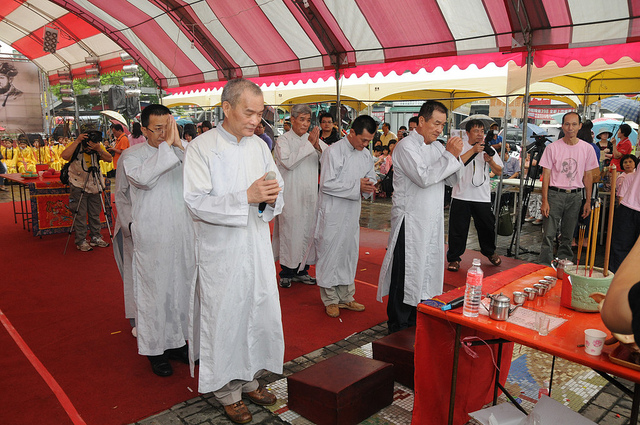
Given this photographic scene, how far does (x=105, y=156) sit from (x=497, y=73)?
7.52 m

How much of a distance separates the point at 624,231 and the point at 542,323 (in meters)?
3.14

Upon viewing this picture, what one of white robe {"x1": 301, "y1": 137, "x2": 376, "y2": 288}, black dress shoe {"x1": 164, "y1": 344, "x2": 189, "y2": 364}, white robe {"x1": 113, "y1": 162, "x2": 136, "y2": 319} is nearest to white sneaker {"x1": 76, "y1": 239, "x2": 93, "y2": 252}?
white robe {"x1": 113, "y1": 162, "x2": 136, "y2": 319}

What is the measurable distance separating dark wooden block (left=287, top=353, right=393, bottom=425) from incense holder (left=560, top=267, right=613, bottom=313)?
1080 millimetres

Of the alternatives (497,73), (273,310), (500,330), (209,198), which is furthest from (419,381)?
(497,73)

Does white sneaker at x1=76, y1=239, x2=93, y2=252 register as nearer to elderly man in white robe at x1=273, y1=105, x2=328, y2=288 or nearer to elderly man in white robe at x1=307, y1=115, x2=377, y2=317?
elderly man in white robe at x1=273, y1=105, x2=328, y2=288

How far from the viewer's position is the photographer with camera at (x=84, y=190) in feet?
20.7

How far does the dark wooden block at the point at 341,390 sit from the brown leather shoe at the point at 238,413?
0.89 feet

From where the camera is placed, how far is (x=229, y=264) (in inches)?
96.1

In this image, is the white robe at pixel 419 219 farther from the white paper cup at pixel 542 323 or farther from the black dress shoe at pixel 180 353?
the black dress shoe at pixel 180 353

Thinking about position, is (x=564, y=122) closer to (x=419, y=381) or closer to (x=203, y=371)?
(x=419, y=381)

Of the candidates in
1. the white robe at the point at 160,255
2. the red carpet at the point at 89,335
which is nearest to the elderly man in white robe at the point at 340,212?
the red carpet at the point at 89,335

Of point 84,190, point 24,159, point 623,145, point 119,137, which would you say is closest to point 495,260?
point 623,145

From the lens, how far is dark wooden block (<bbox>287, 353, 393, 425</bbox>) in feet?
8.11

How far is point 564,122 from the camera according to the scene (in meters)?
5.15
